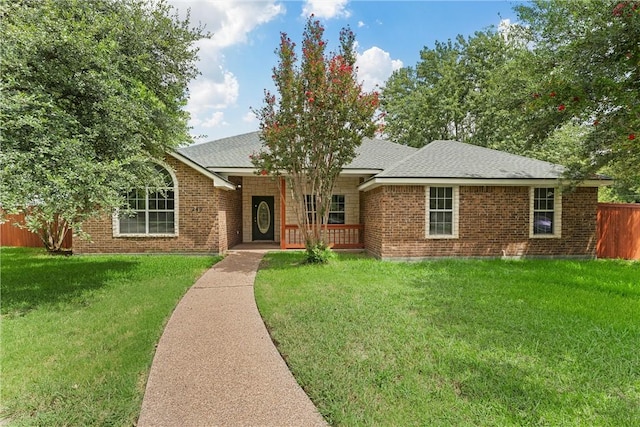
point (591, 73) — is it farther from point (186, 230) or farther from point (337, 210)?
point (186, 230)

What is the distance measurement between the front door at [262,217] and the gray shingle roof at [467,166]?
647 cm

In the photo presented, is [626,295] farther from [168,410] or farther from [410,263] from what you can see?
[168,410]

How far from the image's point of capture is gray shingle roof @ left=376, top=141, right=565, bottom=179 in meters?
10.4

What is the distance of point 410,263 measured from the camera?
1010 centimetres

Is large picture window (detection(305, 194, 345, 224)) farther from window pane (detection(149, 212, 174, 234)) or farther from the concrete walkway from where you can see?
the concrete walkway

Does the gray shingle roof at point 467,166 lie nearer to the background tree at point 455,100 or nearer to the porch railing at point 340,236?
the porch railing at point 340,236

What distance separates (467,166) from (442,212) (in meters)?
1.93

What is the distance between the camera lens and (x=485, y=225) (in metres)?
10.8

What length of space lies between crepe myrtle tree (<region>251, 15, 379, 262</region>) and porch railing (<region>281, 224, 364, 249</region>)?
3797 mm

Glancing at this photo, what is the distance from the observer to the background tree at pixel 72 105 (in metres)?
5.10

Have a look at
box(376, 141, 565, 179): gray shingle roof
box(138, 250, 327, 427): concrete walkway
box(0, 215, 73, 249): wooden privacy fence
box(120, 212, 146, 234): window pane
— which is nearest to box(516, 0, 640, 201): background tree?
box(376, 141, 565, 179): gray shingle roof


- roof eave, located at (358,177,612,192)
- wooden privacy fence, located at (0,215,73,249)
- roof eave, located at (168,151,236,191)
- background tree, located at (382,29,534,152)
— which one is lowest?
wooden privacy fence, located at (0,215,73,249)

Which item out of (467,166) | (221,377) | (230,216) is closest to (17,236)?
(230,216)

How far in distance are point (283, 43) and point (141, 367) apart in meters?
8.39
